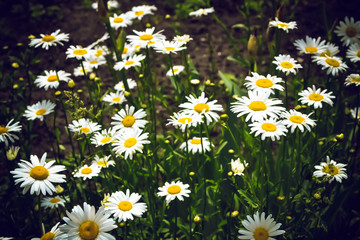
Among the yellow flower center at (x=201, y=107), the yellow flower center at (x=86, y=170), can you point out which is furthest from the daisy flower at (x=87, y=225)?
the yellow flower center at (x=201, y=107)

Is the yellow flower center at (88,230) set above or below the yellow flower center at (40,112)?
below

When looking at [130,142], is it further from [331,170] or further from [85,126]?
[331,170]

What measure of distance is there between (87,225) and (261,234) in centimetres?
73

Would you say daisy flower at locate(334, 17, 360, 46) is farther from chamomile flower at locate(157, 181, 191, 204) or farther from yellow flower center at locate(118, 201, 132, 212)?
yellow flower center at locate(118, 201, 132, 212)

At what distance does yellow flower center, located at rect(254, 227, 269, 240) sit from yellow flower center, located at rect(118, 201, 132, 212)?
1.83 feet

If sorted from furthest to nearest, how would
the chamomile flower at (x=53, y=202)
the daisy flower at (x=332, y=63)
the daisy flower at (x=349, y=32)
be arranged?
1. the daisy flower at (x=349, y=32)
2. the daisy flower at (x=332, y=63)
3. the chamomile flower at (x=53, y=202)

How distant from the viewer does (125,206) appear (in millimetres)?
1462

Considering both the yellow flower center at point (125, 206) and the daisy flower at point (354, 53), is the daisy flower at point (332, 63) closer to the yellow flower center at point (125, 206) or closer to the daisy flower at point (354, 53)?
the daisy flower at point (354, 53)

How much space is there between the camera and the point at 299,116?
1.68m

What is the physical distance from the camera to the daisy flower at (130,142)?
1.65 meters

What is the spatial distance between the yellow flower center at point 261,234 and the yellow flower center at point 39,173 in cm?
98

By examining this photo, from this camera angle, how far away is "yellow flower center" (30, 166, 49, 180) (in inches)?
59.5

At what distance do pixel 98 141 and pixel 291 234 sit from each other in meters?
1.15

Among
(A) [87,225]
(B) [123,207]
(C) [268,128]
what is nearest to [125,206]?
(B) [123,207]
